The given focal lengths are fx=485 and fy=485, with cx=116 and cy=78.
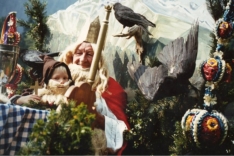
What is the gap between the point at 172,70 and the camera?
2795 millimetres

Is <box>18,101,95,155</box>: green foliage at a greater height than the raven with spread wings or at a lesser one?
lesser

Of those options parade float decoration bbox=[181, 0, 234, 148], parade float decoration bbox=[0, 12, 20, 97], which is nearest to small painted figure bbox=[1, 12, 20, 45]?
parade float decoration bbox=[0, 12, 20, 97]

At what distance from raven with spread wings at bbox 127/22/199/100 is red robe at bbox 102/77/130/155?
15cm

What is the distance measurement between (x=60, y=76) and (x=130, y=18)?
564mm

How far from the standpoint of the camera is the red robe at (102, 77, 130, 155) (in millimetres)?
2953

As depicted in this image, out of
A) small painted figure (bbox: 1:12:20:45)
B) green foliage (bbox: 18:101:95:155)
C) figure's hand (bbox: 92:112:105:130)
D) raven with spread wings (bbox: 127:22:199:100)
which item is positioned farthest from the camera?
small painted figure (bbox: 1:12:20:45)

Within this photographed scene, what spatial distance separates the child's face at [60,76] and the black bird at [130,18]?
479mm

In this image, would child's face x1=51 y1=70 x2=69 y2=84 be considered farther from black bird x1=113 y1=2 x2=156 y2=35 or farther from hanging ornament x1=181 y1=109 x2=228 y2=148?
hanging ornament x1=181 y1=109 x2=228 y2=148

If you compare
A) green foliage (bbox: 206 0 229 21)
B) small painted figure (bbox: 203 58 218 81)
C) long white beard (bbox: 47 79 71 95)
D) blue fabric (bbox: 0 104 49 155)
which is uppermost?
green foliage (bbox: 206 0 229 21)

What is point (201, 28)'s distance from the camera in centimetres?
290

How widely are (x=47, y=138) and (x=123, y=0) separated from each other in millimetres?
1073

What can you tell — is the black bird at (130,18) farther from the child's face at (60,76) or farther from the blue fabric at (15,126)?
the blue fabric at (15,126)

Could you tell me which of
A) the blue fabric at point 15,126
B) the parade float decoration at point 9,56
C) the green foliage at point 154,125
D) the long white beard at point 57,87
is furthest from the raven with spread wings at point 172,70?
the parade float decoration at point 9,56

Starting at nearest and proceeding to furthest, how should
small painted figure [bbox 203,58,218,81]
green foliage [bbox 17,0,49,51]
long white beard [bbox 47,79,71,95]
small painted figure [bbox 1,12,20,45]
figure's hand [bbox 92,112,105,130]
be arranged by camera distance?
small painted figure [bbox 203,58,218,81] → figure's hand [bbox 92,112,105,130] → long white beard [bbox 47,79,71,95] → small painted figure [bbox 1,12,20,45] → green foliage [bbox 17,0,49,51]
